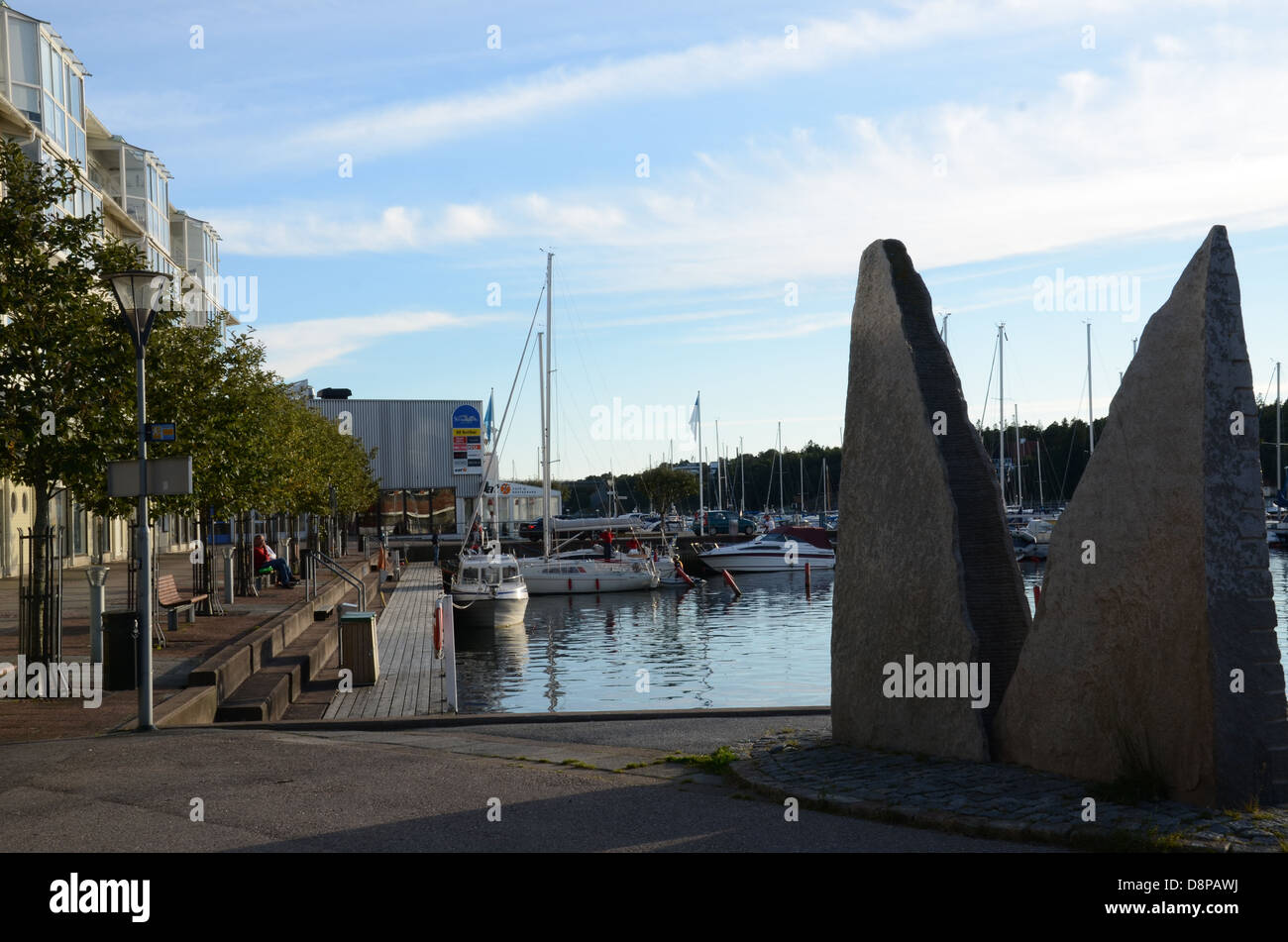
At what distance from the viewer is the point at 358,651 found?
1994cm

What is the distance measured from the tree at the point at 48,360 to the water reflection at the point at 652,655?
786 cm

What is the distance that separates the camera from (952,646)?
9.68 metres

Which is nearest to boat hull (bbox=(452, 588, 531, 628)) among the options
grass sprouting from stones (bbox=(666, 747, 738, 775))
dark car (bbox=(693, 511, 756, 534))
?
grass sprouting from stones (bbox=(666, 747, 738, 775))

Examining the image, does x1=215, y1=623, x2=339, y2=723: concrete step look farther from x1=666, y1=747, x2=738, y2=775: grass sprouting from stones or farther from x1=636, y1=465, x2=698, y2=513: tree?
x1=636, y1=465, x2=698, y2=513: tree

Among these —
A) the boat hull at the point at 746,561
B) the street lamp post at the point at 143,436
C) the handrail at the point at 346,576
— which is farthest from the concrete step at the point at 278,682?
the boat hull at the point at 746,561

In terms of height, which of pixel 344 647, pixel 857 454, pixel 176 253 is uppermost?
pixel 176 253

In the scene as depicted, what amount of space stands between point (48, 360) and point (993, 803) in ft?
40.0

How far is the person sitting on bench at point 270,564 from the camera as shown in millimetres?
35006

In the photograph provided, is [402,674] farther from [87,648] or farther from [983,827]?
[983,827]

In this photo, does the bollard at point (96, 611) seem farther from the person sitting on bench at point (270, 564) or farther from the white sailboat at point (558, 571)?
the white sailboat at point (558, 571)
